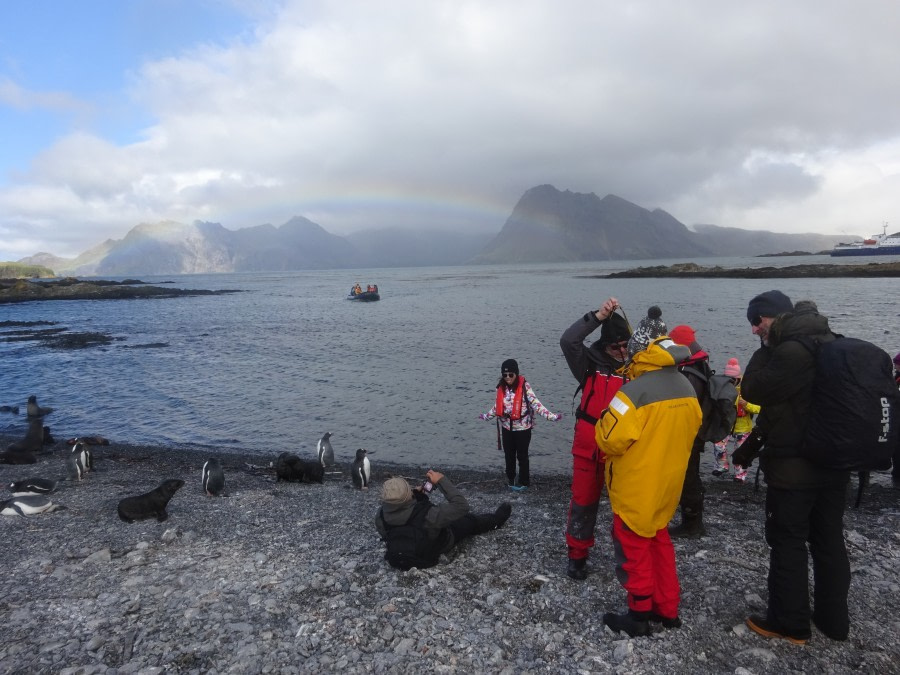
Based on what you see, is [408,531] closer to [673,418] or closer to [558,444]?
[673,418]

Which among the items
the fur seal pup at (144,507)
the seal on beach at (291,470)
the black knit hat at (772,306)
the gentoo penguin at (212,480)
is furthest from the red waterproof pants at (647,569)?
the seal on beach at (291,470)

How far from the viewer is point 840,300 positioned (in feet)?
178

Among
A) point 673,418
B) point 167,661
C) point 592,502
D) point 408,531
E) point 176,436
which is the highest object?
point 673,418

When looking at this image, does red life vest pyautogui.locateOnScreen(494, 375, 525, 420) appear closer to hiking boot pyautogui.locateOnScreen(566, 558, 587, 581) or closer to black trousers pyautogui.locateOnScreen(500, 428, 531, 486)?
black trousers pyautogui.locateOnScreen(500, 428, 531, 486)

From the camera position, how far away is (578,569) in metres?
6.00

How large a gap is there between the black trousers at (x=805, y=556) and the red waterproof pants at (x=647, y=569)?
0.83 metres

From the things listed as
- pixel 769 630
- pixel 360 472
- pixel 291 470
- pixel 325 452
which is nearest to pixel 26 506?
pixel 291 470

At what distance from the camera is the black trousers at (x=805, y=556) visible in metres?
4.34

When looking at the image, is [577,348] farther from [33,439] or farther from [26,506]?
[33,439]

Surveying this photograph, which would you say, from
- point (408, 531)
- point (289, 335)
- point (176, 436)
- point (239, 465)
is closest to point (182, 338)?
point (289, 335)

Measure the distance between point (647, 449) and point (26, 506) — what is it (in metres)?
10.7

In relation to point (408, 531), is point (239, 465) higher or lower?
lower

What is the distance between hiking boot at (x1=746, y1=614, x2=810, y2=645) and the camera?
4.59 metres

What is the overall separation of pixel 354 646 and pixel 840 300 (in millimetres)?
64424
